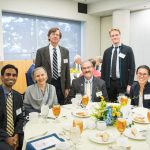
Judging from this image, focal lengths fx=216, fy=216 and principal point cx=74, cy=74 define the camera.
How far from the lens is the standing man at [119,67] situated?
140 inches

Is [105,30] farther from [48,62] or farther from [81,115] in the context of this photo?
[81,115]

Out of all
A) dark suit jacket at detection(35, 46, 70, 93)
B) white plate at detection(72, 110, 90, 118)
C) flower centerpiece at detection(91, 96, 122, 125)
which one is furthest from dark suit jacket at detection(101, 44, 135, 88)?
flower centerpiece at detection(91, 96, 122, 125)

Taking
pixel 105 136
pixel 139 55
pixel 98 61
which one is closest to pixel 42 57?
pixel 105 136

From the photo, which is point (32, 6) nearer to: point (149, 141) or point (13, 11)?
point (13, 11)

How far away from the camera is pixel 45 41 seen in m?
7.05

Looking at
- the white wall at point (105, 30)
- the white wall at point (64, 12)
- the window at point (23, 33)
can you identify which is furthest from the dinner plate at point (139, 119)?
the white wall at point (105, 30)

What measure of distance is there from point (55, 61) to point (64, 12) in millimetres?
4191

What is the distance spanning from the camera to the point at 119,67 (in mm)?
3576

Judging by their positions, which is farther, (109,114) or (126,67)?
(126,67)

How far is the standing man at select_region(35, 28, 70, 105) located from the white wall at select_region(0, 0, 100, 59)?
2.74m

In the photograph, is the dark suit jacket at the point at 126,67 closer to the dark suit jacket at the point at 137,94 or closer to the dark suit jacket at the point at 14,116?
the dark suit jacket at the point at 137,94

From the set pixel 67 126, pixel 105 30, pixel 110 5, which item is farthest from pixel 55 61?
pixel 105 30

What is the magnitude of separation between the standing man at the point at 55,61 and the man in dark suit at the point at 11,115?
A: 91 centimetres

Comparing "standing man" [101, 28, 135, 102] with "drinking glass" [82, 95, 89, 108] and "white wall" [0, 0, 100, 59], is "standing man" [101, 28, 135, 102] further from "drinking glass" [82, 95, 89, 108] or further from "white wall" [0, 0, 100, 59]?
"white wall" [0, 0, 100, 59]
